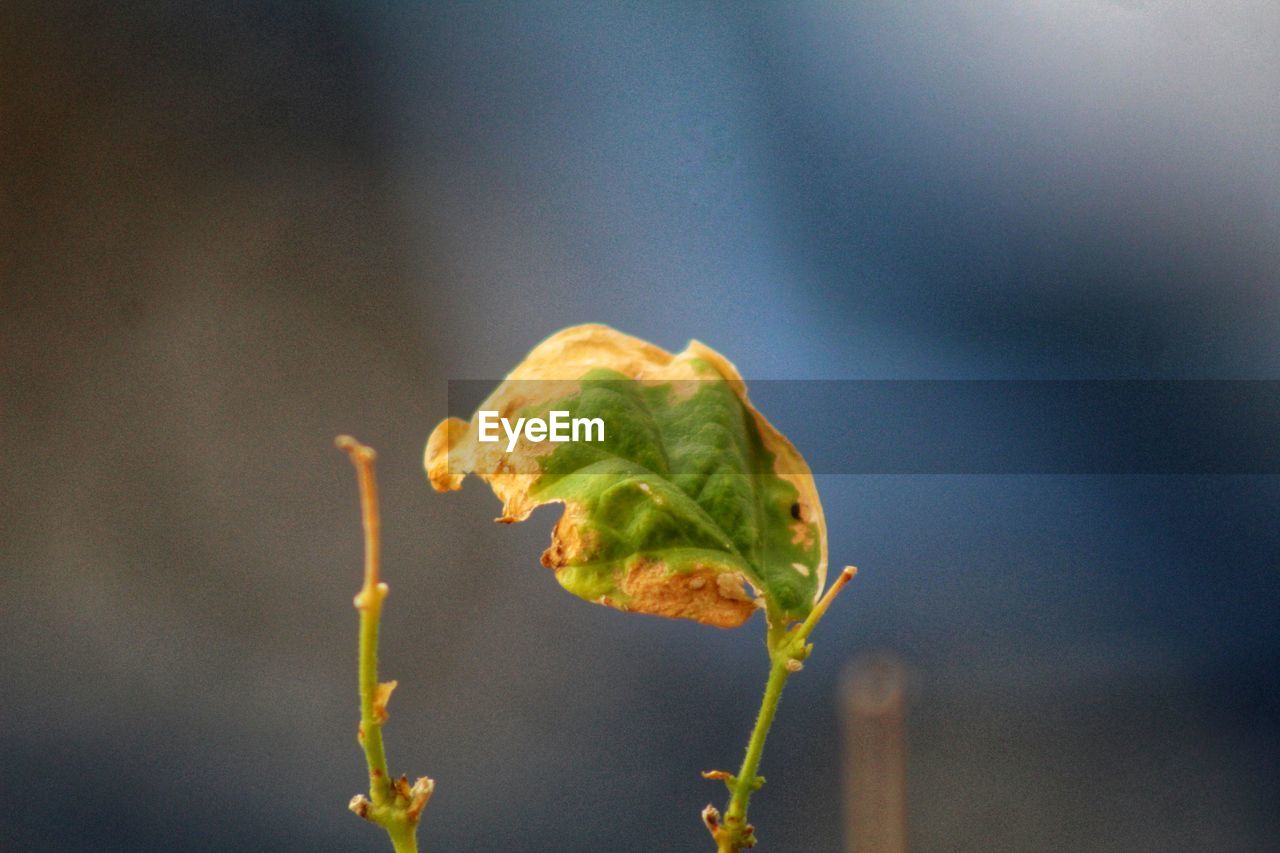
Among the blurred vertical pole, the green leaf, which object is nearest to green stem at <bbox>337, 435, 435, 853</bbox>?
the green leaf

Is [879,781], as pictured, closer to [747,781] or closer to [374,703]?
[747,781]

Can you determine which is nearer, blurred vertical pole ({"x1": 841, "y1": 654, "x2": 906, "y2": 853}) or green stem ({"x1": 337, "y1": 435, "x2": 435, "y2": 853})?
green stem ({"x1": 337, "y1": 435, "x2": 435, "y2": 853})

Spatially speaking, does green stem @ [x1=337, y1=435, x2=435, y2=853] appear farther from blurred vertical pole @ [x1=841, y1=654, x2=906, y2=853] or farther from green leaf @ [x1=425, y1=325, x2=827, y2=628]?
blurred vertical pole @ [x1=841, y1=654, x2=906, y2=853]

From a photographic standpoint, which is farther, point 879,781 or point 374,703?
point 879,781

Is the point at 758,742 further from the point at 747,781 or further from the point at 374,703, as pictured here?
the point at 374,703

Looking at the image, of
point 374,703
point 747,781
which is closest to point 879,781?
point 747,781

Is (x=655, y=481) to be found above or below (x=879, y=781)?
above
